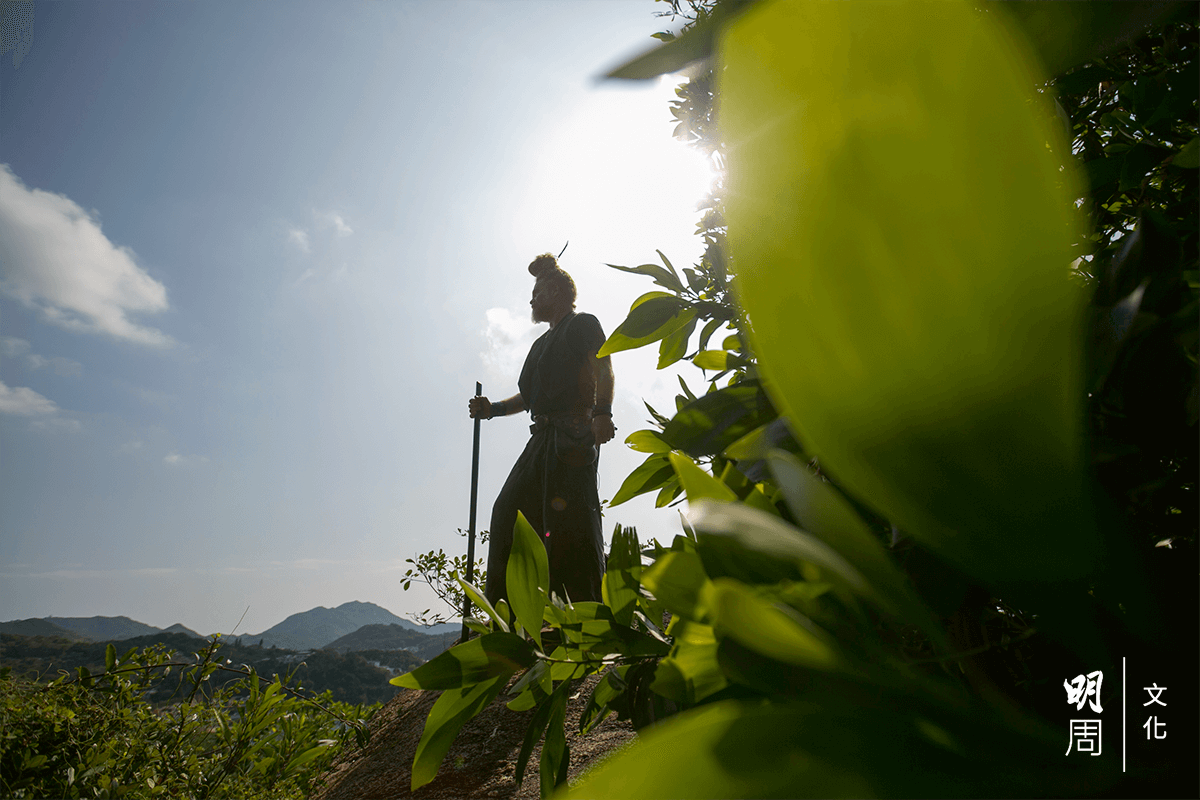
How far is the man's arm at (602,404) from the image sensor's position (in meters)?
3.46

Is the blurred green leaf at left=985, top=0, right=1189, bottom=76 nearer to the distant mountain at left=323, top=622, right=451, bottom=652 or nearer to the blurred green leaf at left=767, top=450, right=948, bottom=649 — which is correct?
the blurred green leaf at left=767, top=450, right=948, bottom=649

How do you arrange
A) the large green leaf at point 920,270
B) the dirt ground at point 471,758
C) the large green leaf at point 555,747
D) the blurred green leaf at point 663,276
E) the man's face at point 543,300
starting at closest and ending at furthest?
1. the large green leaf at point 920,270
2. the large green leaf at point 555,747
3. the blurred green leaf at point 663,276
4. the dirt ground at point 471,758
5. the man's face at point 543,300

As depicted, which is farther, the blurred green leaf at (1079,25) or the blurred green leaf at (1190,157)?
the blurred green leaf at (1190,157)

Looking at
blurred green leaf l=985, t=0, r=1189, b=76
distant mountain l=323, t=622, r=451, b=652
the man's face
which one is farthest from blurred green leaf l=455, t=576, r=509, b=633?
distant mountain l=323, t=622, r=451, b=652

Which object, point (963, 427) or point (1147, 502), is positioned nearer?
point (963, 427)

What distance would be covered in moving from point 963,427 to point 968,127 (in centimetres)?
6

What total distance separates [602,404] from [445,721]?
3.18 meters

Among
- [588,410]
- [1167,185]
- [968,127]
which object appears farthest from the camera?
[588,410]

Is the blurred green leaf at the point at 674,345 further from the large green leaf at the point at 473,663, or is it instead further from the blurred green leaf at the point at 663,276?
the large green leaf at the point at 473,663

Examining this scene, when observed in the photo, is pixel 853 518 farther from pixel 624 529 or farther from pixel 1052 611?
pixel 624 529

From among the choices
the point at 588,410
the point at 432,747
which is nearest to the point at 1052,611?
the point at 432,747

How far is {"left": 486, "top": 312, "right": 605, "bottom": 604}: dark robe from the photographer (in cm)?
346

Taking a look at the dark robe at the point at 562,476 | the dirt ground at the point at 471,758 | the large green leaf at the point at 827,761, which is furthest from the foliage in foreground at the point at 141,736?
the large green leaf at the point at 827,761

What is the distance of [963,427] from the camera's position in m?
0.12
